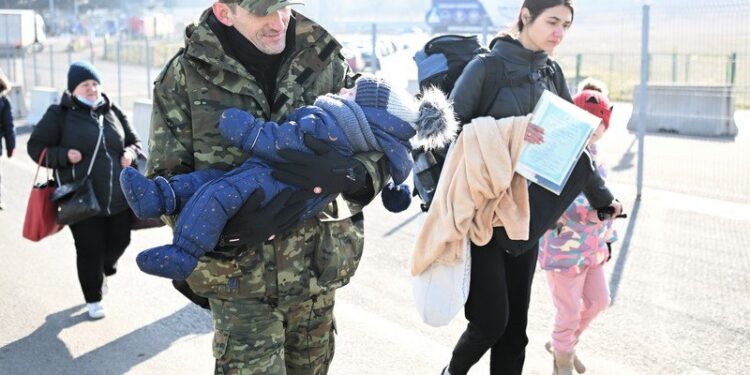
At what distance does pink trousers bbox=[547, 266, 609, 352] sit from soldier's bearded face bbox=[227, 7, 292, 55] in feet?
7.31

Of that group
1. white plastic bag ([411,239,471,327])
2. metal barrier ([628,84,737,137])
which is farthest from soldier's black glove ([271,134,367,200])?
metal barrier ([628,84,737,137])

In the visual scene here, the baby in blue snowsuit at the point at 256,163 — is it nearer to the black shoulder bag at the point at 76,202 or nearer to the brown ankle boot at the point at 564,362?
the brown ankle boot at the point at 564,362

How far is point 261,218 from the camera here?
273 centimetres

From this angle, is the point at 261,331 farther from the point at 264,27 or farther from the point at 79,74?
the point at 79,74

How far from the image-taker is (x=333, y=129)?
2771 millimetres

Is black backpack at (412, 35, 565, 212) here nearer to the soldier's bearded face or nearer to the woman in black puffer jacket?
the soldier's bearded face

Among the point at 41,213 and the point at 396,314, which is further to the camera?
the point at 41,213

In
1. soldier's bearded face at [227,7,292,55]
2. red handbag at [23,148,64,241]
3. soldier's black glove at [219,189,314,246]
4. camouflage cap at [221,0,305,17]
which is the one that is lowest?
red handbag at [23,148,64,241]

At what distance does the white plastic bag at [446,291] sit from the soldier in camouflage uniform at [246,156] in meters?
0.75

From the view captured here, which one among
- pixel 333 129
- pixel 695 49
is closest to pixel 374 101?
pixel 333 129

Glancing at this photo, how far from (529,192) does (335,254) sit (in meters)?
1.09

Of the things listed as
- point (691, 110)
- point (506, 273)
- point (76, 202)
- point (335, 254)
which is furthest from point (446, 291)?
point (691, 110)

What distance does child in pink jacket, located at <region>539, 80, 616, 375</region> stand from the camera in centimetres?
447

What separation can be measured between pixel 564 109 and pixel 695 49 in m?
8.91
